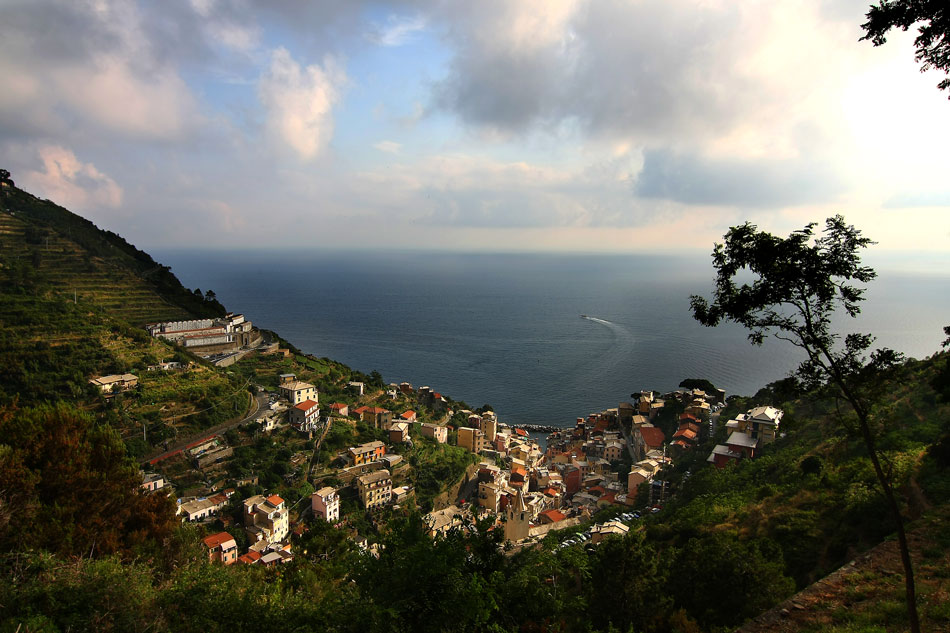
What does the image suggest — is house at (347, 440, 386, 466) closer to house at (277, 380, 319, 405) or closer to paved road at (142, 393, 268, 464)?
house at (277, 380, 319, 405)

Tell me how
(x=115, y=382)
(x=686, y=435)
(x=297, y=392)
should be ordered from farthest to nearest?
1. (x=686, y=435)
2. (x=297, y=392)
3. (x=115, y=382)

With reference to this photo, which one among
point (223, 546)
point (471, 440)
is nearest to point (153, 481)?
point (223, 546)

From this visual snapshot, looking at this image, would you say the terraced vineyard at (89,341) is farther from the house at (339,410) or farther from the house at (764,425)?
the house at (764,425)

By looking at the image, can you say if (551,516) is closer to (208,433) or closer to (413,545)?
(208,433)

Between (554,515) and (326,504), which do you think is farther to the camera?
(554,515)

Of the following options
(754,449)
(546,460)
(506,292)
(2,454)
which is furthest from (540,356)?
(506,292)

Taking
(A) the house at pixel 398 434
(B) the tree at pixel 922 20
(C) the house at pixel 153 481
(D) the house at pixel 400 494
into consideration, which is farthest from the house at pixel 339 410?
(B) the tree at pixel 922 20
